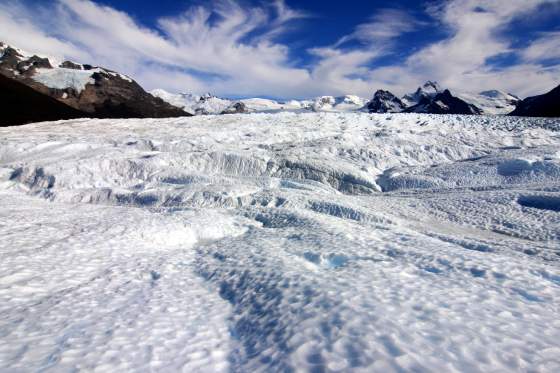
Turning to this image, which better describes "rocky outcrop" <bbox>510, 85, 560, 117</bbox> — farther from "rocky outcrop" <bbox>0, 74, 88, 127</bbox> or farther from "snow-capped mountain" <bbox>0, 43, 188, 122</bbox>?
"snow-capped mountain" <bbox>0, 43, 188, 122</bbox>

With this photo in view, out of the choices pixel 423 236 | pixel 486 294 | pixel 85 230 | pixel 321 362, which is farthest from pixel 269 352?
pixel 85 230

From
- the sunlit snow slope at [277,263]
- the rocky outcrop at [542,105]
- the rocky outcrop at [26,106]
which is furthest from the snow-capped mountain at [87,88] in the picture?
the sunlit snow slope at [277,263]

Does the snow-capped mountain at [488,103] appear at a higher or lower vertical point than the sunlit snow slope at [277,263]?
higher

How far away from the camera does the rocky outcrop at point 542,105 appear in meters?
105

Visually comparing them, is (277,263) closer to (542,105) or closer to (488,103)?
(542,105)

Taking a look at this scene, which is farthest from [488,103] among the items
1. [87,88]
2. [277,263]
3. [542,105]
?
[277,263]

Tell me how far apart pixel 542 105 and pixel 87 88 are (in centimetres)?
18566

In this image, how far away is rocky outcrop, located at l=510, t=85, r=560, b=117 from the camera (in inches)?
4131

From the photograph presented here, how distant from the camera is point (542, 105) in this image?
114m

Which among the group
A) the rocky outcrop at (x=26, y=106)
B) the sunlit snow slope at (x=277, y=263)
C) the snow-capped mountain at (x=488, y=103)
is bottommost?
the sunlit snow slope at (x=277, y=263)

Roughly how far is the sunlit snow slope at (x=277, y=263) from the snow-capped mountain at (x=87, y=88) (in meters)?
144

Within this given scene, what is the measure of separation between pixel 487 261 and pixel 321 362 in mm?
4248

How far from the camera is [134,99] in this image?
164875mm

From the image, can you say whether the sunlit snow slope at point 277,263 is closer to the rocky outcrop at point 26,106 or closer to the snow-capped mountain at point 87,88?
the rocky outcrop at point 26,106
